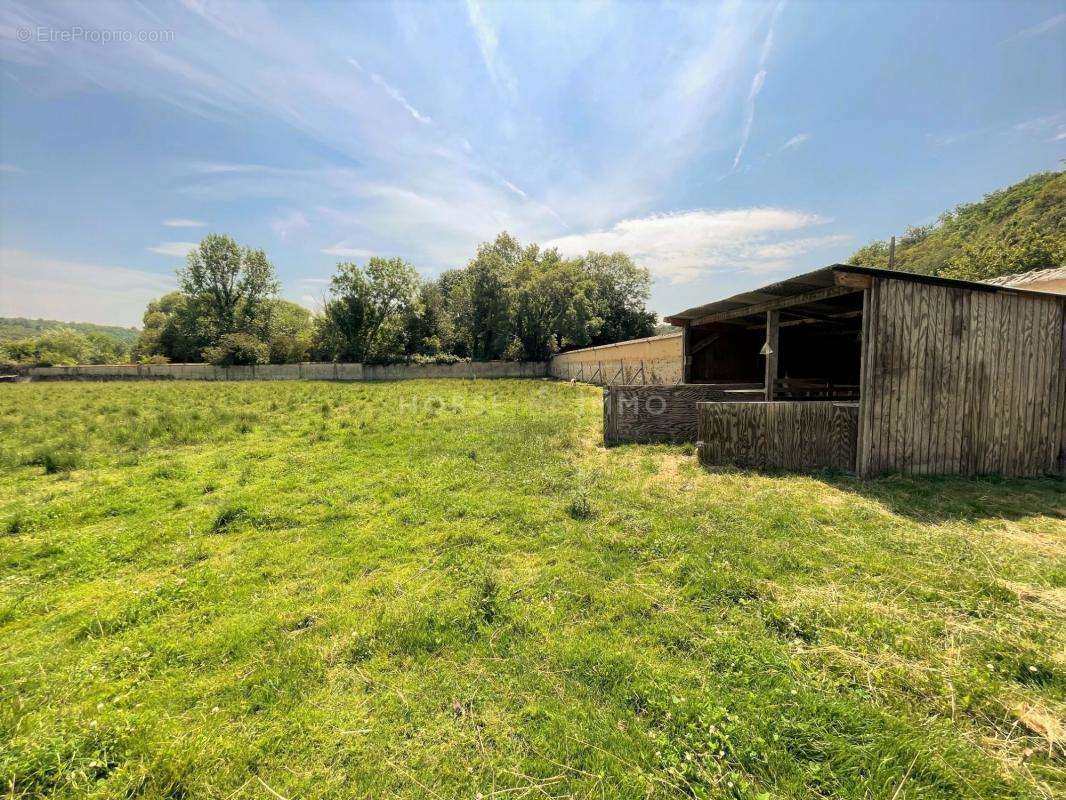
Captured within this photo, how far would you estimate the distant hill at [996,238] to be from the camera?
29984 mm

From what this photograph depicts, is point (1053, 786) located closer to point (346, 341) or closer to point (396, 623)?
point (396, 623)

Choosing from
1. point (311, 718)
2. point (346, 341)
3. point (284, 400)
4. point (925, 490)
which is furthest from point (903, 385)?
point (346, 341)

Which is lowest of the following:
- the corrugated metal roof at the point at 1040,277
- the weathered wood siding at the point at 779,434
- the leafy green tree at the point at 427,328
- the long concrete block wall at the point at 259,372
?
the weathered wood siding at the point at 779,434

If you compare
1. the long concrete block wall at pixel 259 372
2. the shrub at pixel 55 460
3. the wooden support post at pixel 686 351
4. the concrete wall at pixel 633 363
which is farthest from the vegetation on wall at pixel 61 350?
the wooden support post at pixel 686 351

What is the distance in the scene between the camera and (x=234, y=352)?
35719mm

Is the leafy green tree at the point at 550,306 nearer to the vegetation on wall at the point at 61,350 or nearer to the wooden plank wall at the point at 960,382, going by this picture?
the wooden plank wall at the point at 960,382

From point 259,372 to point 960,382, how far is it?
141 ft

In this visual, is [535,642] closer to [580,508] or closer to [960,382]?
[580,508]

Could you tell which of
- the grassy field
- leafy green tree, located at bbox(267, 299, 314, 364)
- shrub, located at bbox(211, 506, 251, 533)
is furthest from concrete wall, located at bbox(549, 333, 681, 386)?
leafy green tree, located at bbox(267, 299, 314, 364)

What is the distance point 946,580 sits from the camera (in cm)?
330

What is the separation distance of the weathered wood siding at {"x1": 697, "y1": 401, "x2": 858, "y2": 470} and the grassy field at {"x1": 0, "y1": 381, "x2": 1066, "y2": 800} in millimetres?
1064

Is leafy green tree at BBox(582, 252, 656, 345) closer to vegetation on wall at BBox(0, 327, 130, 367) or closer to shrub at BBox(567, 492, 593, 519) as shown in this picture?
shrub at BBox(567, 492, 593, 519)

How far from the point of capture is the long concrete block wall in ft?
114

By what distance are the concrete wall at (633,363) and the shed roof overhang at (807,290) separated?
18.0 ft
